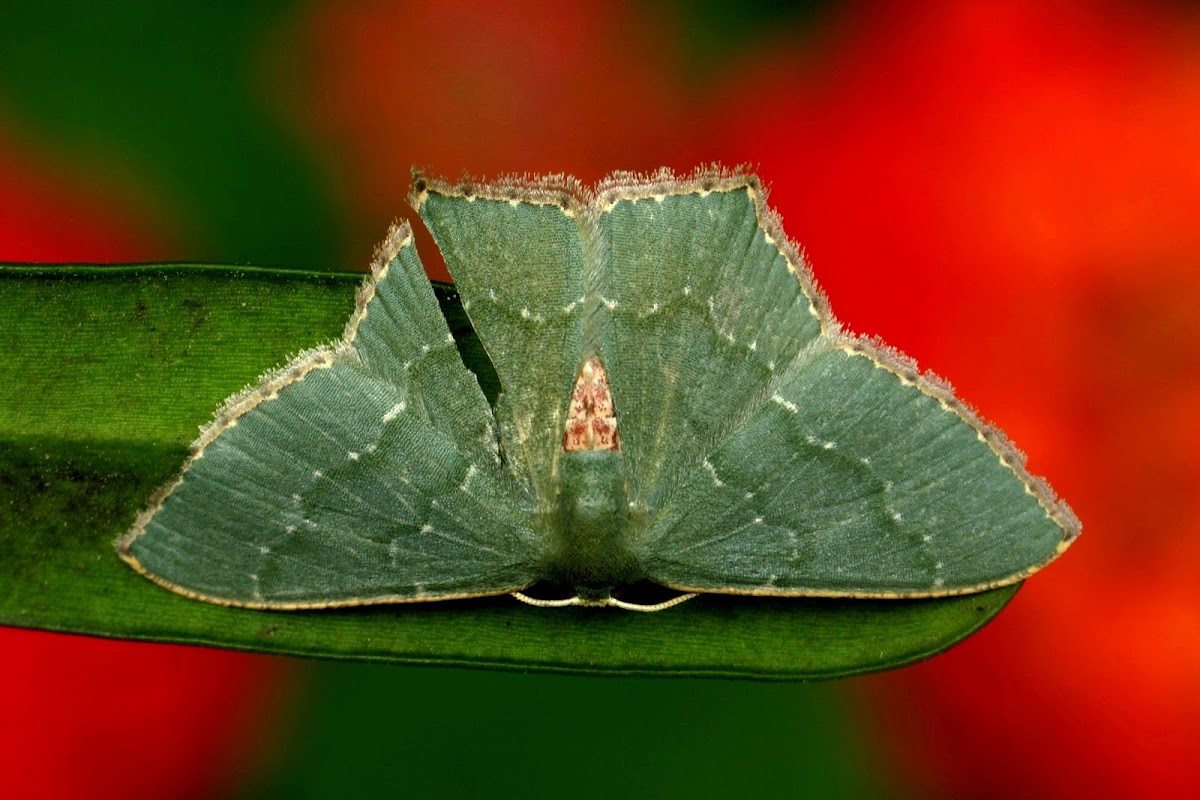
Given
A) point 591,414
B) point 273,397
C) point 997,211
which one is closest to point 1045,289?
point 997,211

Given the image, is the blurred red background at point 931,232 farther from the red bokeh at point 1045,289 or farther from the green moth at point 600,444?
the green moth at point 600,444

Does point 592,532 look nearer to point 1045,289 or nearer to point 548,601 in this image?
point 548,601

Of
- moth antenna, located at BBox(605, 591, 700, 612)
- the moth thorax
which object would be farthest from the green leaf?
the moth thorax

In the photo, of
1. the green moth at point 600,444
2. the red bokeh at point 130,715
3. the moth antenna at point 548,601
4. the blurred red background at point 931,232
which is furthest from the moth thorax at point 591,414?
the red bokeh at point 130,715

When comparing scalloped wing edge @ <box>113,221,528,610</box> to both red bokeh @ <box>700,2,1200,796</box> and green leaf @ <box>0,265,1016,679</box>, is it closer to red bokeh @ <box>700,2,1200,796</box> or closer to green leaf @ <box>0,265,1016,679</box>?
green leaf @ <box>0,265,1016,679</box>

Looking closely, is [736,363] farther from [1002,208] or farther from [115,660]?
[115,660]

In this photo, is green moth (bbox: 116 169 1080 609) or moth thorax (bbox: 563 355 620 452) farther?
moth thorax (bbox: 563 355 620 452)

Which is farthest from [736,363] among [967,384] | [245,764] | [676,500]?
[245,764]
